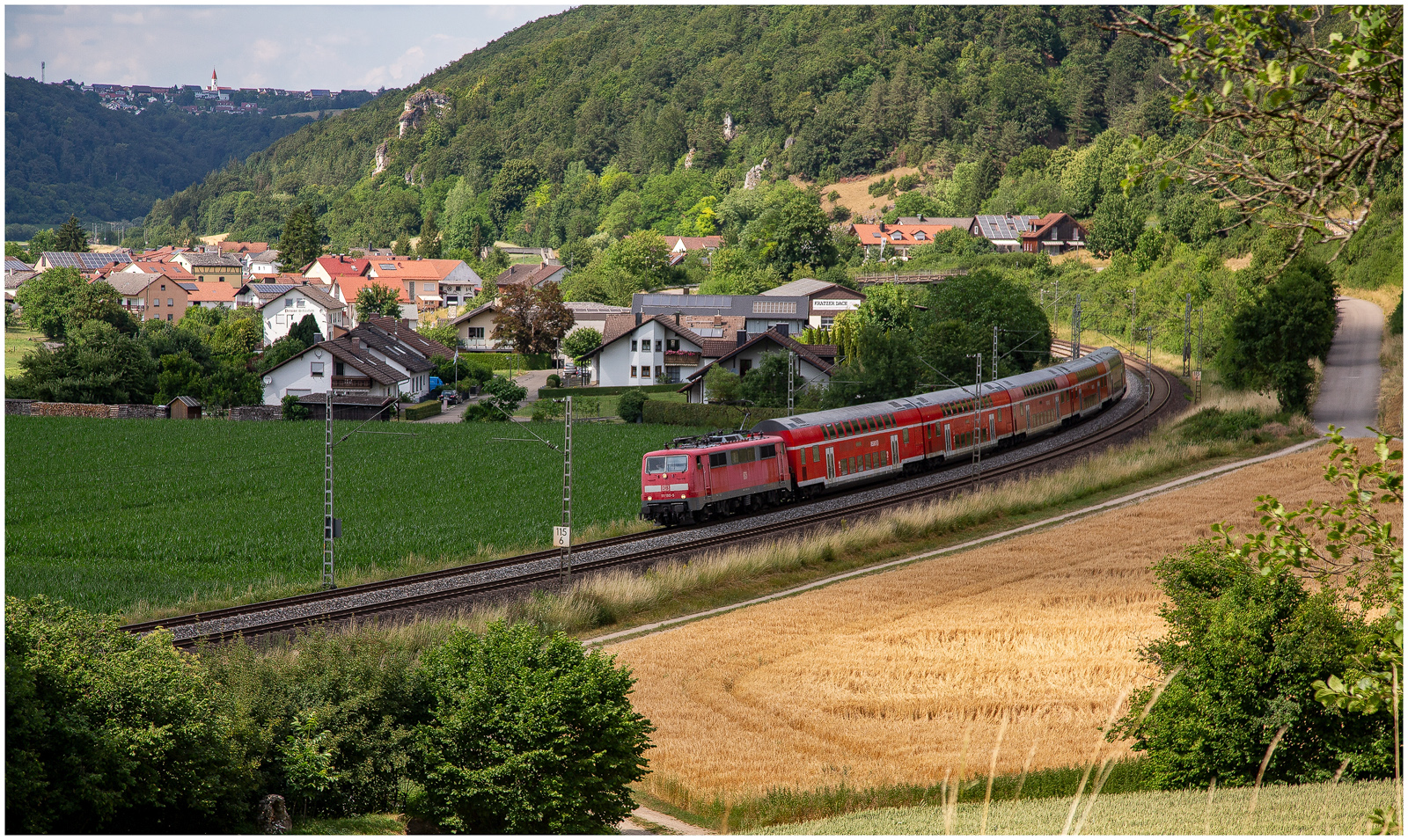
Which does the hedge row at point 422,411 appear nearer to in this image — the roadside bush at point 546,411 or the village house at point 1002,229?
the roadside bush at point 546,411

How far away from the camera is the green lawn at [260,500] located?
3147 cm

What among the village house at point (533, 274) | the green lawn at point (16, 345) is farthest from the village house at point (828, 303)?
the village house at point (533, 274)

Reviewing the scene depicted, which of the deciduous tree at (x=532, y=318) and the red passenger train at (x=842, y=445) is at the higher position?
the deciduous tree at (x=532, y=318)

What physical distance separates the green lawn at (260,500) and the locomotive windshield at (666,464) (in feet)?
9.77

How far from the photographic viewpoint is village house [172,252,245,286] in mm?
166250

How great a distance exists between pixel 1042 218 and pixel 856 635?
116 metres

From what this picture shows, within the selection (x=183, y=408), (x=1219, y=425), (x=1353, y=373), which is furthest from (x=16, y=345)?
(x=1353, y=373)

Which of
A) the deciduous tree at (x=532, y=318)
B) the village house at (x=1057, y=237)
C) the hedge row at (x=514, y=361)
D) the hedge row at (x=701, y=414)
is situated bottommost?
the hedge row at (x=701, y=414)

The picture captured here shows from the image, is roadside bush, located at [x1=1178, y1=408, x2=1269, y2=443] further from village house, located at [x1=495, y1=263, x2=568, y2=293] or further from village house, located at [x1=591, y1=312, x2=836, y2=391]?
village house, located at [x1=495, y1=263, x2=568, y2=293]

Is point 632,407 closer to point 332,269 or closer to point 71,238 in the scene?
point 332,269

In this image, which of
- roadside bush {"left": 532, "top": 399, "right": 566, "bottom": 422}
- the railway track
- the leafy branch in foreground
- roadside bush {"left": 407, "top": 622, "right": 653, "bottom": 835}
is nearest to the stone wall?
roadside bush {"left": 532, "top": 399, "right": 566, "bottom": 422}

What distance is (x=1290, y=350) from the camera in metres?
54.8

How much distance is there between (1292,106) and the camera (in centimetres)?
775

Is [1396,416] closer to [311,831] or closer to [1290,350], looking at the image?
[1290,350]
